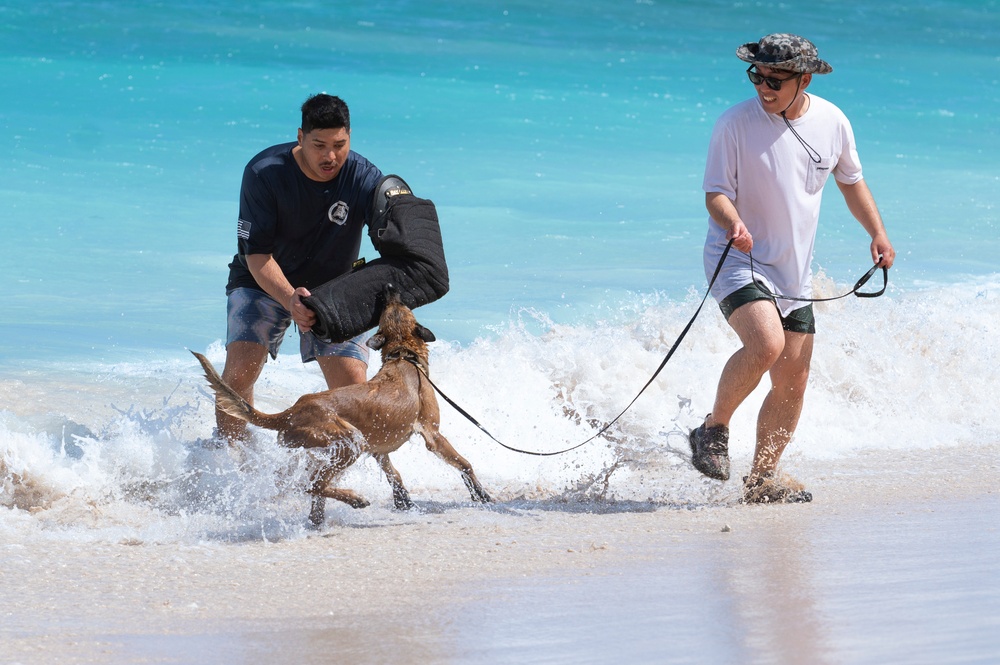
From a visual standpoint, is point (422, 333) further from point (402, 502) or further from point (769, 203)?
point (769, 203)

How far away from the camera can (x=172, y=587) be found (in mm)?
4719

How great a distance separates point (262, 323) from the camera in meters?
6.04

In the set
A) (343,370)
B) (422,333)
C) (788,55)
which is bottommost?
(343,370)

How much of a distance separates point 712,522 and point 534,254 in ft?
26.9

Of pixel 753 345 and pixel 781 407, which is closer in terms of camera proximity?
pixel 753 345

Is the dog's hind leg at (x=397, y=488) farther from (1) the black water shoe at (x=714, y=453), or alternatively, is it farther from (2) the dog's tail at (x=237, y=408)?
(1) the black water shoe at (x=714, y=453)

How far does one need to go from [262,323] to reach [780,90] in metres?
2.45

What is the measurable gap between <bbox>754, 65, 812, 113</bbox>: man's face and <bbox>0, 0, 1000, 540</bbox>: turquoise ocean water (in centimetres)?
185

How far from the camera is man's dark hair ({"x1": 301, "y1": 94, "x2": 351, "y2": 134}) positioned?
560cm

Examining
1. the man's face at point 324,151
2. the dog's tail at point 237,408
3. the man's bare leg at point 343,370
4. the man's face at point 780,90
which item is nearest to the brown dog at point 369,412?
the dog's tail at point 237,408

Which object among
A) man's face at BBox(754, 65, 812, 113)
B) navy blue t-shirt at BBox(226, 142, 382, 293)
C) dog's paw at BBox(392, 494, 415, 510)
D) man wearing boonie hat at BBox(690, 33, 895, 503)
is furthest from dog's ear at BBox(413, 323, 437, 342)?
man's face at BBox(754, 65, 812, 113)

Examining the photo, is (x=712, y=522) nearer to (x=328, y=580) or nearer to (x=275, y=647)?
(x=328, y=580)

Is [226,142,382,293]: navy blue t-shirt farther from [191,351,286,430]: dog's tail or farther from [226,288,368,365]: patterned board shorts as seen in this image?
[191,351,286,430]: dog's tail

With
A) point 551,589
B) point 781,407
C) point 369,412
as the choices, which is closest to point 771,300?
point 781,407
